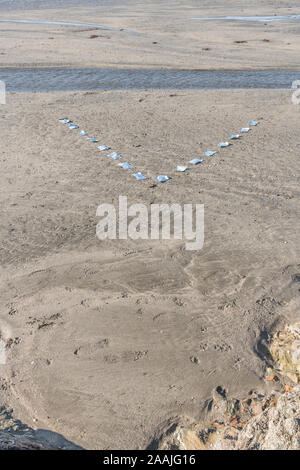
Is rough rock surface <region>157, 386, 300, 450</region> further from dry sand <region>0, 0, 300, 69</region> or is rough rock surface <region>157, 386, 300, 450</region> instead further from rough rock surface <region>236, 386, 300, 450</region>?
dry sand <region>0, 0, 300, 69</region>

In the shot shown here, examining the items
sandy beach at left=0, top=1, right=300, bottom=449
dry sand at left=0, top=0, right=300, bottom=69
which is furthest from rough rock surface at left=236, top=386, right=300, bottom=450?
dry sand at left=0, top=0, right=300, bottom=69

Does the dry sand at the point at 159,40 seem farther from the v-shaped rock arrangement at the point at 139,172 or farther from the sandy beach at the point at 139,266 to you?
the v-shaped rock arrangement at the point at 139,172

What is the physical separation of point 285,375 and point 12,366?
7.83 feet

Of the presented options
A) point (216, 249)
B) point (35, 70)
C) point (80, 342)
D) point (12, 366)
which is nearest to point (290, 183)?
point (216, 249)

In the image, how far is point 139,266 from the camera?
17.3 feet

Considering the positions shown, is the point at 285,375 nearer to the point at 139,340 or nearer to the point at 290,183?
the point at 139,340

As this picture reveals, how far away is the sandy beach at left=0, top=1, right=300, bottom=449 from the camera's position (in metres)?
3.83

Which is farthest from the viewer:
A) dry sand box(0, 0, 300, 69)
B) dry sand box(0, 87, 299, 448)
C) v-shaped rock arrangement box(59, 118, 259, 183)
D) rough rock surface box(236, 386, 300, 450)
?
dry sand box(0, 0, 300, 69)

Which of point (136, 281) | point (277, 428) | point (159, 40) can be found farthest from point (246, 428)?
point (159, 40)

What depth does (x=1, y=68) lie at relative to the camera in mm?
13406


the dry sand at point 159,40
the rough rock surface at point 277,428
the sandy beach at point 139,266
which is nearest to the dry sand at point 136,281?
the sandy beach at point 139,266

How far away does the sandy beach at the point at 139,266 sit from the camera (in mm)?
3832

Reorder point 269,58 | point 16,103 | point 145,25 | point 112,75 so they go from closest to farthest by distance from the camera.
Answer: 1. point 16,103
2. point 112,75
3. point 269,58
4. point 145,25

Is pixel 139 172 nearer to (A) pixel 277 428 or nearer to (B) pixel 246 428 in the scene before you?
(B) pixel 246 428
